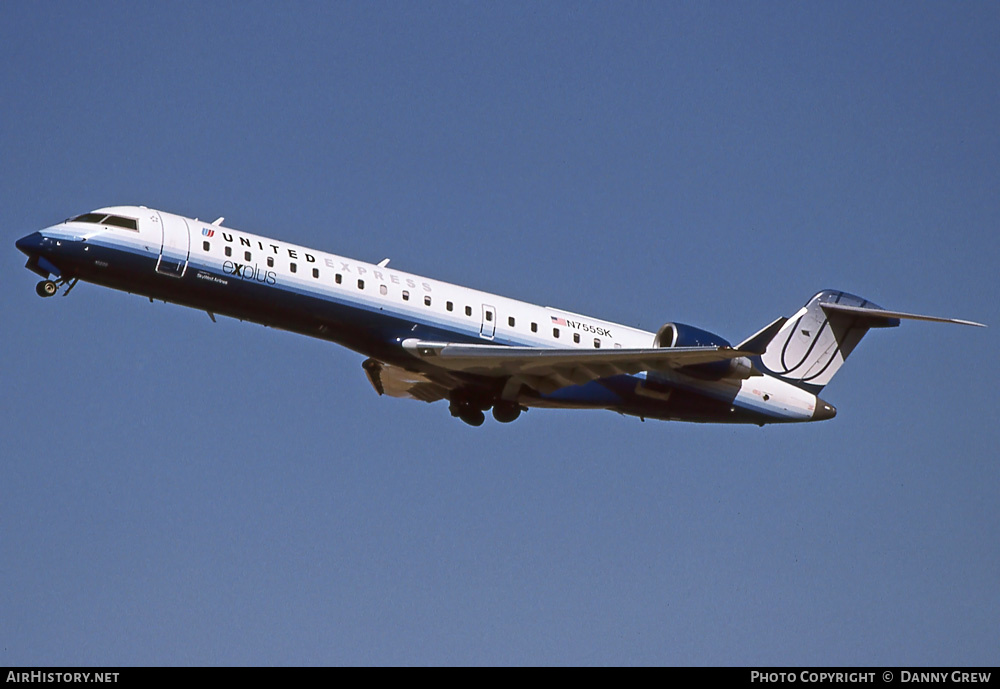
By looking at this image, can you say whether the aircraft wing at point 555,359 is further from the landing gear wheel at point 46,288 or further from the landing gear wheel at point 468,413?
the landing gear wheel at point 46,288

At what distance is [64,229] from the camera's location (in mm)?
23953

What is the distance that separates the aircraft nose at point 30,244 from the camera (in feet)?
77.5

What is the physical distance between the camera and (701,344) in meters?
26.3

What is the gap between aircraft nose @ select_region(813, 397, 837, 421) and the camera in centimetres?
2950

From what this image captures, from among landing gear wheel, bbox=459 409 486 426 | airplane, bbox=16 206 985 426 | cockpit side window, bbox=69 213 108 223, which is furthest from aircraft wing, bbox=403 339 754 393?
cockpit side window, bbox=69 213 108 223

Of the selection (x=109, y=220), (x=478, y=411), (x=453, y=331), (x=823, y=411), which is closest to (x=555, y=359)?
(x=453, y=331)

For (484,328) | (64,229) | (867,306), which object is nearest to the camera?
(64,229)

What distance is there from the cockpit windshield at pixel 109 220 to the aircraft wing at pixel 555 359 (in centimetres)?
539

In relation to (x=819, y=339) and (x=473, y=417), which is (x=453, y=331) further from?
(x=819, y=339)

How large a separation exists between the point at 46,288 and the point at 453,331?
7.45 metres

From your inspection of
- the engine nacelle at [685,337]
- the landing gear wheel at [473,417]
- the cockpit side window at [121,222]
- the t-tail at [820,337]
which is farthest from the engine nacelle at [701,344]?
the cockpit side window at [121,222]
